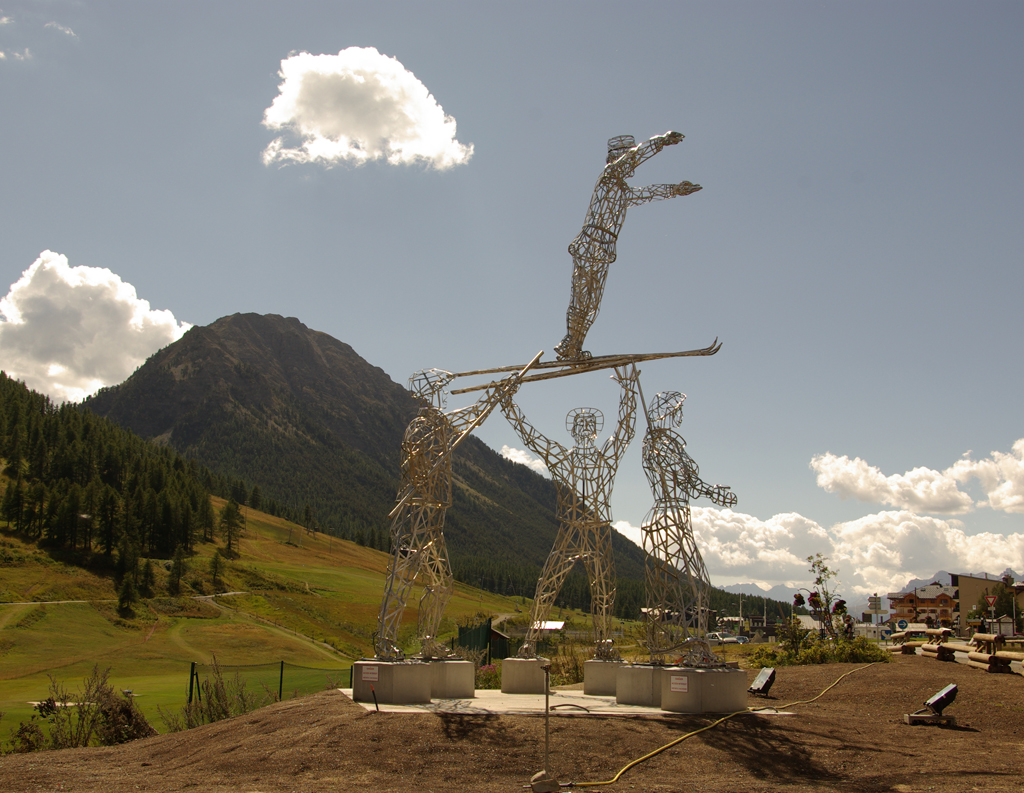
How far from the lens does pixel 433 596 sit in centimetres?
1528

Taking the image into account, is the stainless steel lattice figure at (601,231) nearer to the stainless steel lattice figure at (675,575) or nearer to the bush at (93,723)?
the stainless steel lattice figure at (675,575)

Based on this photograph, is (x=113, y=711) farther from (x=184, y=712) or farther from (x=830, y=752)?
(x=830, y=752)

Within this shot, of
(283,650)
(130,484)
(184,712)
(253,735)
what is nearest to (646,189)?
(253,735)

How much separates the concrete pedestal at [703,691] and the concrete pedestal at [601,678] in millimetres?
2744

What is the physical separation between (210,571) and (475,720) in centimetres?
8387

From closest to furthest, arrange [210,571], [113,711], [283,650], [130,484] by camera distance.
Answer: [113,711] < [283,650] < [210,571] < [130,484]

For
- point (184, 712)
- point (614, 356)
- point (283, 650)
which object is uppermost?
point (614, 356)

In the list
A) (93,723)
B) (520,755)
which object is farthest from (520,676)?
(93,723)

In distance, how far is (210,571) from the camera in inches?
3438

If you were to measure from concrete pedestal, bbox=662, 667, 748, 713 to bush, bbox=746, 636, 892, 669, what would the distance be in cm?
1063

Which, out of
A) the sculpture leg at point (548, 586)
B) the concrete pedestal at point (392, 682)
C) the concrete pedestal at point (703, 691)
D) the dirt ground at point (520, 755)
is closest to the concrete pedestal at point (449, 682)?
the concrete pedestal at point (392, 682)

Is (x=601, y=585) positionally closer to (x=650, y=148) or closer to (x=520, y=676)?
(x=520, y=676)

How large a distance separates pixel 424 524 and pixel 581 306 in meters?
5.81

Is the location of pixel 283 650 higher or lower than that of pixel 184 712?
lower
